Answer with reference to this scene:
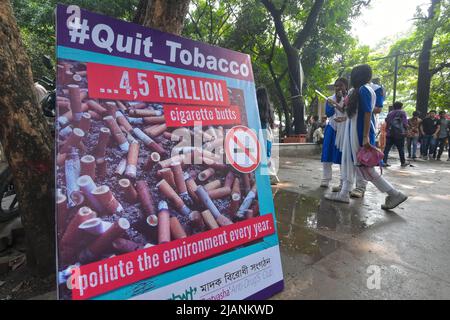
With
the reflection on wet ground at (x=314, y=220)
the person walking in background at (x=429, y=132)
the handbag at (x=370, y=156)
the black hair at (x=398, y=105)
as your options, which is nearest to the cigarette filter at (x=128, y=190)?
the reflection on wet ground at (x=314, y=220)

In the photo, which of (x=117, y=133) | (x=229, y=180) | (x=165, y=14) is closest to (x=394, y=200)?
(x=229, y=180)

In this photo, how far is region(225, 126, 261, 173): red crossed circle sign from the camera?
179 centimetres

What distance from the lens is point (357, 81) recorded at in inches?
142

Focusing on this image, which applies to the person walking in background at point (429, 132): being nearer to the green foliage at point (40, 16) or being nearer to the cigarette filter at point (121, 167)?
the green foliage at point (40, 16)

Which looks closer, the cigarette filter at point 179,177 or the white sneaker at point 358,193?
the cigarette filter at point 179,177

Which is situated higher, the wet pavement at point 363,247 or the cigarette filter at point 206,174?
the cigarette filter at point 206,174

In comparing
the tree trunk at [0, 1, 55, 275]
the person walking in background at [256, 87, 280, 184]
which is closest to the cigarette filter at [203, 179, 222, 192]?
the tree trunk at [0, 1, 55, 275]

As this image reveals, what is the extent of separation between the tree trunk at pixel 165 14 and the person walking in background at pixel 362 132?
233 cm

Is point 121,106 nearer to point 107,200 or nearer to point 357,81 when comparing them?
point 107,200

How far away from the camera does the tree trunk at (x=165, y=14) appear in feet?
8.38

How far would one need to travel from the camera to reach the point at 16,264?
2.36 m

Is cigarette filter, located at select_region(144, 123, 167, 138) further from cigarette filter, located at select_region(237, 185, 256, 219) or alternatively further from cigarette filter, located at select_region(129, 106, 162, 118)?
cigarette filter, located at select_region(237, 185, 256, 219)

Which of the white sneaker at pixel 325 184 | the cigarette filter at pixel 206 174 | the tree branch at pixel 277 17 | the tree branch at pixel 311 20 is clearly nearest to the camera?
the cigarette filter at pixel 206 174
